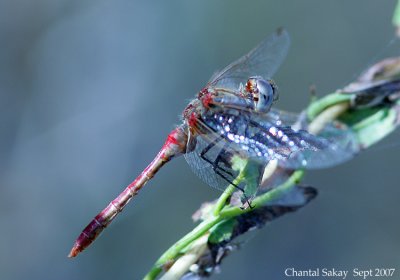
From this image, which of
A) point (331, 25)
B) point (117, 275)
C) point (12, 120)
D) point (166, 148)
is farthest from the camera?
point (331, 25)

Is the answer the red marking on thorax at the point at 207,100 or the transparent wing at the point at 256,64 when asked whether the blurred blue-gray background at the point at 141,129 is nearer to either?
the transparent wing at the point at 256,64

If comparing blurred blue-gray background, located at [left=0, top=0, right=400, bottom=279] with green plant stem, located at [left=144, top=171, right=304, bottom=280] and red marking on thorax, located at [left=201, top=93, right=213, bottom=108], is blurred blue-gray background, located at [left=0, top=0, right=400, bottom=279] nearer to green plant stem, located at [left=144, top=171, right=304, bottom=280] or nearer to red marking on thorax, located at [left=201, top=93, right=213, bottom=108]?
red marking on thorax, located at [left=201, top=93, right=213, bottom=108]

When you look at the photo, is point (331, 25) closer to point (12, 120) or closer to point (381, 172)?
point (381, 172)

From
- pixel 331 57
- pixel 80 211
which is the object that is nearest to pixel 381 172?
pixel 331 57

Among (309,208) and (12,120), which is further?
(12,120)

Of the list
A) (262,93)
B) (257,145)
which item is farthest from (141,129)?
(257,145)

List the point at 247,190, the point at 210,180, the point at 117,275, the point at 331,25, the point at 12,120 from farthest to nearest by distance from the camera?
the point at 331,25 < the point at 12,120 < the point at 117,275 < the point at 210,180 < the point at 247,190
